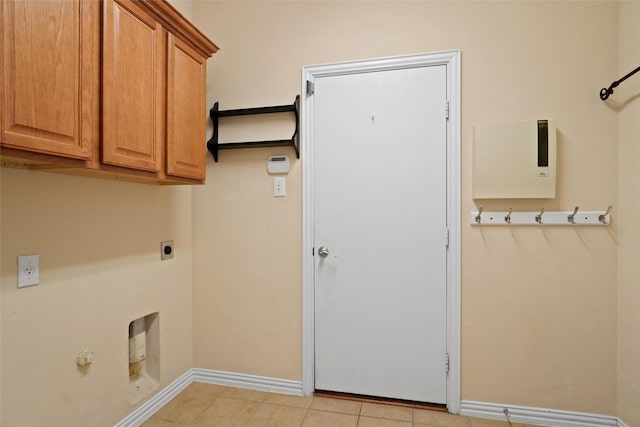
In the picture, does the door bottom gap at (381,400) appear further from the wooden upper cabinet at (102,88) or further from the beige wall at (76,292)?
the wooden upper cabinet at (102,88)

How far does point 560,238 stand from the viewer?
6.04 feet

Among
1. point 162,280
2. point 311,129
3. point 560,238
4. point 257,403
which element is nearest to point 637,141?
point 560,238

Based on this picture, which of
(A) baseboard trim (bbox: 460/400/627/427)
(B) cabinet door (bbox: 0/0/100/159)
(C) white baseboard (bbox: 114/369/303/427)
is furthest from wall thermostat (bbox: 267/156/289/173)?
(A) baseboard trim (bbox: 460/400/627/427)

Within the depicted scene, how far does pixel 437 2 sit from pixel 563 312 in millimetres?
2001

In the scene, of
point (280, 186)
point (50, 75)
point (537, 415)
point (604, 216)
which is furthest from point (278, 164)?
point (537, 415)

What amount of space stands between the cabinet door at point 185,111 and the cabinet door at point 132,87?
0.05m

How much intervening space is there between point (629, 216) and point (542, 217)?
1.28 feet

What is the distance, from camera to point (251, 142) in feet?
7.22

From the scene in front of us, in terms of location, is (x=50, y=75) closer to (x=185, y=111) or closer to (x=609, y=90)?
(x=185, y=111)

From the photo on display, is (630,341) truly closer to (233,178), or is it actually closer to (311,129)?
(311,129)

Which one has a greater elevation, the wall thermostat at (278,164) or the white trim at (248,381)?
the wall thermostat at (278,164)

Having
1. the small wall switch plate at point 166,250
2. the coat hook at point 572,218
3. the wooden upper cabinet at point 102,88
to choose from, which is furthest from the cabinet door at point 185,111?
the coat hook at point 572,218

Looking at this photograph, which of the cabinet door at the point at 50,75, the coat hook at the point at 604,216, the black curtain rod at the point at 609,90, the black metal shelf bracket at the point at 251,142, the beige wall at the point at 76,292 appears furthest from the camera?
the black metal shelf bracket at the point at 251,142

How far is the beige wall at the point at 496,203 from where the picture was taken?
5.92 feet
